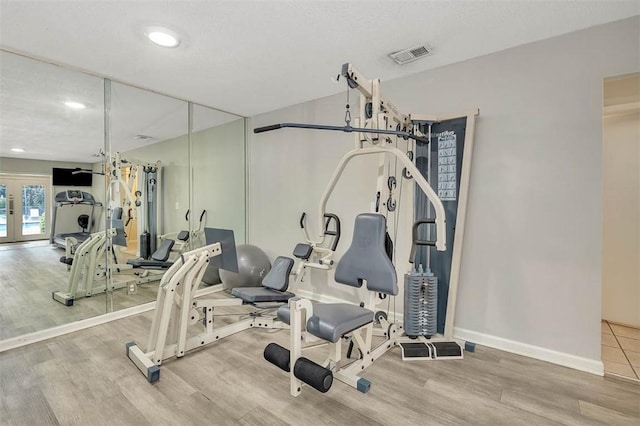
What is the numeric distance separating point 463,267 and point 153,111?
392 centimetres

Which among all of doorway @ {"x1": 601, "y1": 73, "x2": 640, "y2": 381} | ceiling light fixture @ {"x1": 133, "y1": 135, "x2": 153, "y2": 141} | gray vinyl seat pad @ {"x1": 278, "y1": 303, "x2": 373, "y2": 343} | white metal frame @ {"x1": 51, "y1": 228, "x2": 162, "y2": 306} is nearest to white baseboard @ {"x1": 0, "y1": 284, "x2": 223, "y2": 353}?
white metal frame @ {"x1": 51, "y1": 228, "x2": 162, "y2": 306}

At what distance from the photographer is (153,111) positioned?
376 cm

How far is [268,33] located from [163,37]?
31.3 inches

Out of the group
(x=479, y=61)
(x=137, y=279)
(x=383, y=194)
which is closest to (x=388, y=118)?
(x=383, y=194)

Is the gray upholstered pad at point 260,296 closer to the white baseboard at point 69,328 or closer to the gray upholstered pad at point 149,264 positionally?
the white baseboard at point 69,328

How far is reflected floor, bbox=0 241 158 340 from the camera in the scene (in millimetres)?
2791

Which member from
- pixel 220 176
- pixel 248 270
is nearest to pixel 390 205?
pixel 248 270

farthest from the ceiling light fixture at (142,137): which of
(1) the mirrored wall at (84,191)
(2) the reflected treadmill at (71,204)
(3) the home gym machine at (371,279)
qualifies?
(3) the home gym machine at (371,279)

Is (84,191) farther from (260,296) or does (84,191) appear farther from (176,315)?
(260,296)

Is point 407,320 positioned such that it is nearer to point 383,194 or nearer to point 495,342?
point 495,342

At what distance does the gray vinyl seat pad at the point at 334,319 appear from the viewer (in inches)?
72.6

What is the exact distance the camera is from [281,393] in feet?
6.30

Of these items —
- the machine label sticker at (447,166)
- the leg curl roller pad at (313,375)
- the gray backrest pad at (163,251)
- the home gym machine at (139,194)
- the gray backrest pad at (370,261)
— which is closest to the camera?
the leg curl roller pad at (313,375)

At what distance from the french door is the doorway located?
545cm
